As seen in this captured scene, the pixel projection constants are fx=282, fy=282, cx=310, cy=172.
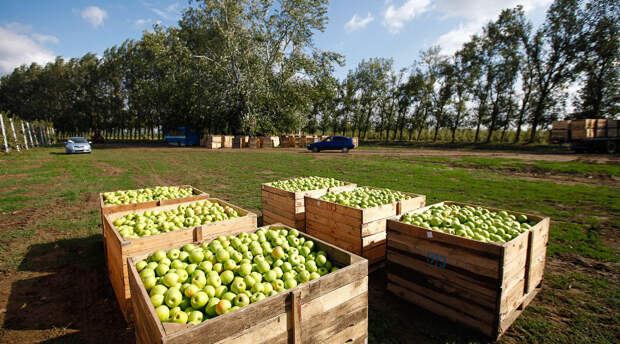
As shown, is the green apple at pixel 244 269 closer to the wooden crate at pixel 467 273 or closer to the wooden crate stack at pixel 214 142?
the wooden crate at pixel 467 273

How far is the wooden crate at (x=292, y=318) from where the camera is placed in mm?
1917

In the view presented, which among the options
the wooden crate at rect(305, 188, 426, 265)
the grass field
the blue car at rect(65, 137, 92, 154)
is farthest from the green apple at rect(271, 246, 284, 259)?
the blue car at rect(65, 137, 92, 154)

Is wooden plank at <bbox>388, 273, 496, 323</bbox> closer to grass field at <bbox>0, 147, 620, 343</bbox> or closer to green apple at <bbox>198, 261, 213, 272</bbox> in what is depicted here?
grass field at <bbox>0, 147, 620, 343</bbox>

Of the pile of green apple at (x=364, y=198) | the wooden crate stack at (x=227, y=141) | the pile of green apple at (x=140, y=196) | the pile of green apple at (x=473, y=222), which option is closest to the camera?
the pile of green apple at (x=473, y=222)

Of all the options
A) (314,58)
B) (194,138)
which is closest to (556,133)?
(314,58)

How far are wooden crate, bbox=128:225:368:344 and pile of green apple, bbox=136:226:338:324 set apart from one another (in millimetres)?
184

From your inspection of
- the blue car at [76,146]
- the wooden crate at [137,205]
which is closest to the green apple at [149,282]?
the wooden crate at [137,205]

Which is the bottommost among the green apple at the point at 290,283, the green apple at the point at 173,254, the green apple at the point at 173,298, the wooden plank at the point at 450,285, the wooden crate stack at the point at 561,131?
the wooden plank at the point at 450,285

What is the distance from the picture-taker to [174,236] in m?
3.85

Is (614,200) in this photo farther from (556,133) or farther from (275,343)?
(556,133)

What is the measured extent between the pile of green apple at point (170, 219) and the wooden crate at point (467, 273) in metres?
2.77

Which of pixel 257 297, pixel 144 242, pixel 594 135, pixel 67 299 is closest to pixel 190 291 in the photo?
pixel 257 297

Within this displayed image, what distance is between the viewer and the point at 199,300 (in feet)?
7.72

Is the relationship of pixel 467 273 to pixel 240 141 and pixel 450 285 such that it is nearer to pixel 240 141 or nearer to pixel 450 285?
pixel 450 285
